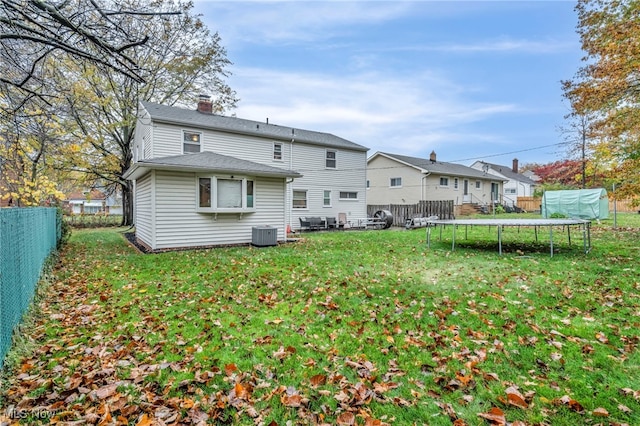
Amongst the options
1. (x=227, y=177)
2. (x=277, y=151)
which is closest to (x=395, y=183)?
(x=277, y=151)

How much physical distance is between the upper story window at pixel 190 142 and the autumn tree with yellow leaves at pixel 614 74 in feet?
51.5

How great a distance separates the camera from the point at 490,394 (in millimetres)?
2711

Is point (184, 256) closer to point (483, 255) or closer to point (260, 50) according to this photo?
point (483, 255)

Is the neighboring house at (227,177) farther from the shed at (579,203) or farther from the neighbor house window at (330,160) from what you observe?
the shed at (579,203)

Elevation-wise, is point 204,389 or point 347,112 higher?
point 347,112

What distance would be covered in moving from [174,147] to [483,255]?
14.0m

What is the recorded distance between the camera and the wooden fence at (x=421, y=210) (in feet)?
64.1

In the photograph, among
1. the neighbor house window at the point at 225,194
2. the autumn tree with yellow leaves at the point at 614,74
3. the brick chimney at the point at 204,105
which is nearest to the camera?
the autumn tree with yellow leaves at the point at 614,74

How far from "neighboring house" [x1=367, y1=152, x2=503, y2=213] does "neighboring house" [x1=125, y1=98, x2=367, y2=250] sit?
18.7 feet

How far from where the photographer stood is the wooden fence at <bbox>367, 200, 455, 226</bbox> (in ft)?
64.1

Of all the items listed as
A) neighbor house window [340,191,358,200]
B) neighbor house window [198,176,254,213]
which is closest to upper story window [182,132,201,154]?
neighbor house window [198,176,254,213]

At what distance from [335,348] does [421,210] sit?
1716 cm

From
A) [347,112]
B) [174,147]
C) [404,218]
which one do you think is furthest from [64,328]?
[347,112]

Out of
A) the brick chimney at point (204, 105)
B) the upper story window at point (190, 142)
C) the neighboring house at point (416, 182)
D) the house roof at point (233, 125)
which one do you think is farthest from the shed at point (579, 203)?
the brick chimney at point (204, 105)
